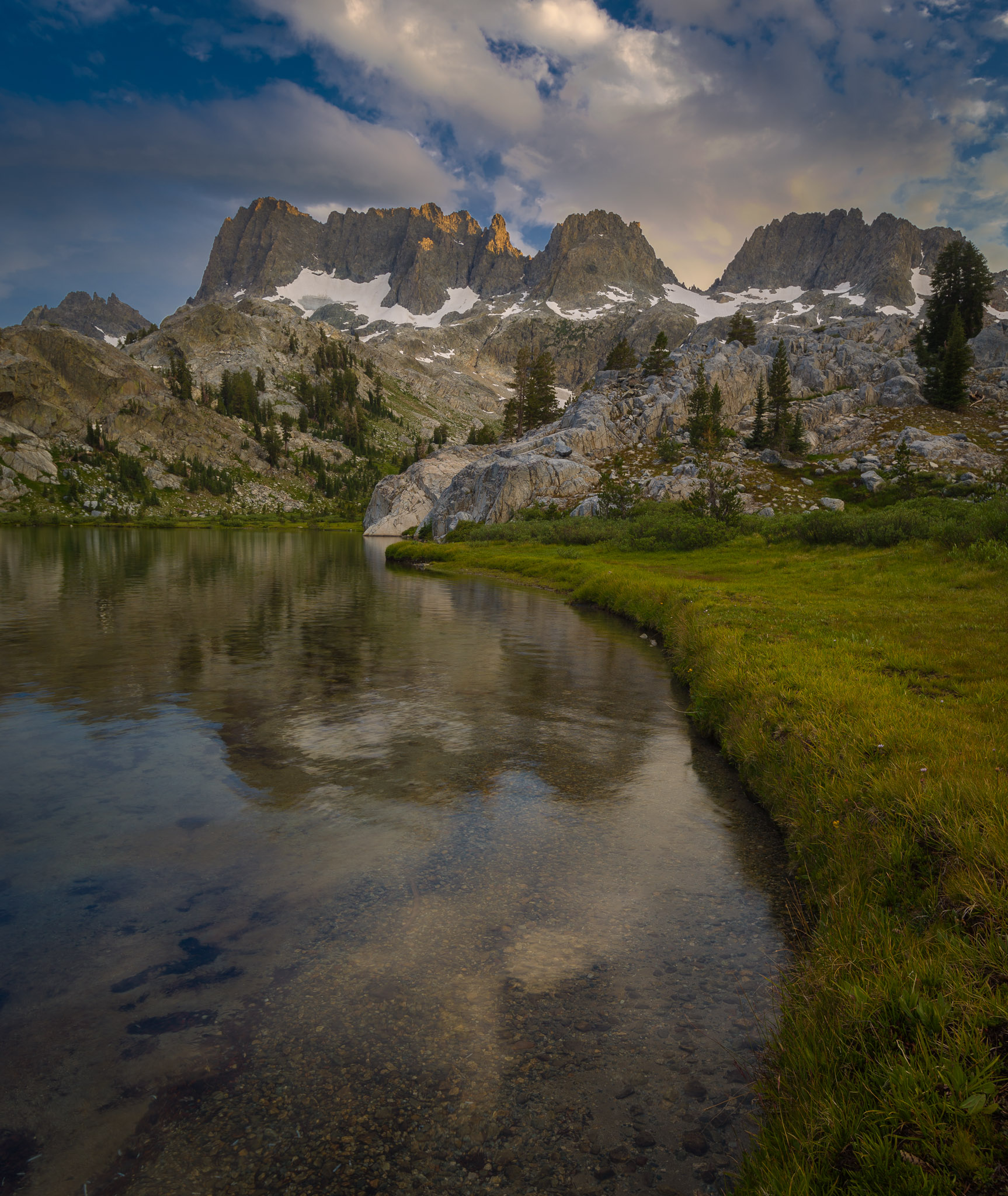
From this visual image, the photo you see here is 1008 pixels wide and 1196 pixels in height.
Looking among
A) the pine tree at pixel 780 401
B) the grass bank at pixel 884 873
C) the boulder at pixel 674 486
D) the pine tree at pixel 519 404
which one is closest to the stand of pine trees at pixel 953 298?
the pine tree at pixel 780 401

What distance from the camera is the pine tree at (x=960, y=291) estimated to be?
11356 cm

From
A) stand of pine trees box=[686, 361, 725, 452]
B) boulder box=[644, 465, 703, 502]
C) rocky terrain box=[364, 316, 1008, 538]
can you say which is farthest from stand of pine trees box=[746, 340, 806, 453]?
boulder box=[644, 465, 703, 502]

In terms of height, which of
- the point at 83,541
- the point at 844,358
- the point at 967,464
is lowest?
the point at 83,541

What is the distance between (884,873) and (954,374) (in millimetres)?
111727

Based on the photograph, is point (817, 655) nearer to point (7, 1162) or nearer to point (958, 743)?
point (958, 743)

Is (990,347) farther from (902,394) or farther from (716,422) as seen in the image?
(716,422)

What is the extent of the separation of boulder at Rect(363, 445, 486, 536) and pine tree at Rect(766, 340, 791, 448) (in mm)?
69989

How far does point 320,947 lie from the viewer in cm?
873

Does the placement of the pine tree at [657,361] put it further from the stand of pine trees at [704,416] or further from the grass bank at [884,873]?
the grass bank at [884,873]

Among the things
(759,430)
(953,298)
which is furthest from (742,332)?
(759,430)

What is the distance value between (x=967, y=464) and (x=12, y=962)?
97.5m

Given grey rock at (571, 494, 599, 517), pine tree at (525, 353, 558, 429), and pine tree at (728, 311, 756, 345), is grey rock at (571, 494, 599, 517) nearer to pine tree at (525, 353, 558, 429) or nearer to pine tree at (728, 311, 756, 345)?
pine tree at (525, 353, 558, 429)

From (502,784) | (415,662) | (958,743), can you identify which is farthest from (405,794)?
(415,662)

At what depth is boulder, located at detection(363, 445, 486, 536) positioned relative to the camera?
6147 inches
